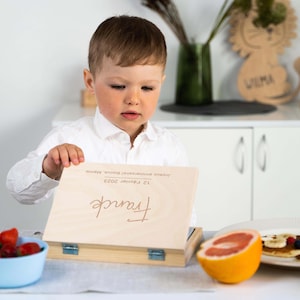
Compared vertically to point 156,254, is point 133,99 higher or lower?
higher

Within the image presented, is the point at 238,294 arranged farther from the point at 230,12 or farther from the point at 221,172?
the point at 230,12

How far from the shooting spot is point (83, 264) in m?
1.41

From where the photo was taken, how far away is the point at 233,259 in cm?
127

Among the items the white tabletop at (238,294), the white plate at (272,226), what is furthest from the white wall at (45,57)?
the white tabletop at (238,294)

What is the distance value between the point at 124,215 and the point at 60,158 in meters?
0.21

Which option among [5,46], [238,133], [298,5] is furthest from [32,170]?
[298,5]

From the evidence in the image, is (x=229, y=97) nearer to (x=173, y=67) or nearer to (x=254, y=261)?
(x=173, y=67)

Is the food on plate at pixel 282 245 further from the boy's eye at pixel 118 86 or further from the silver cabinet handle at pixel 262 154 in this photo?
the silver cabinet handle at pixel 262 154

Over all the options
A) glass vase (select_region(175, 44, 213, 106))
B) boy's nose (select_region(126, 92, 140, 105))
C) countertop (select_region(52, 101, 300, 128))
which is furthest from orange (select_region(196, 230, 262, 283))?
glass vase (select_region(175, 44, 213, 106))

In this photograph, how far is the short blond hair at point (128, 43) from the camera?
178cm

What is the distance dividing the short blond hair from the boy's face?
0.02 metres

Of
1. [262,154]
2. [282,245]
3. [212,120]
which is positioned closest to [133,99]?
[282,245]

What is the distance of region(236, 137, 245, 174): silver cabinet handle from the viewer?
2.95 meters

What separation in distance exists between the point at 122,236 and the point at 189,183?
16 centimetres
